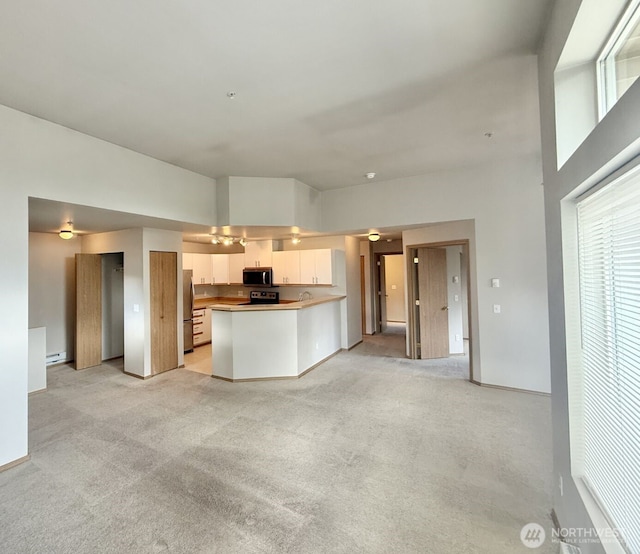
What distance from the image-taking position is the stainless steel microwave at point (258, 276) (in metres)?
6.42

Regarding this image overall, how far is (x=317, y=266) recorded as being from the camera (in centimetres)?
607

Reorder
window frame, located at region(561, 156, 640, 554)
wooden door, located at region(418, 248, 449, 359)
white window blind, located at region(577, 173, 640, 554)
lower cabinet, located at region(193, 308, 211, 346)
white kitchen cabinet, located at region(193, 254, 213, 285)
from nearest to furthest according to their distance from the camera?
white window blind, located at region(577, 173, 640, 554) → window frame, located at region(561, 156, 640, 554) → wooden door, located at region(418, 248, 449, 359) → lower cabinet, located at region(193, 308, 211, 346) → white kitchen cabinet, located at region(193, 254, 213, 285)

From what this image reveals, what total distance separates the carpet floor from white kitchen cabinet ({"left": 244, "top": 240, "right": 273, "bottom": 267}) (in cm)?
309

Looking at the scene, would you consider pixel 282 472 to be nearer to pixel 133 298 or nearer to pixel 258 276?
pixel 133 298

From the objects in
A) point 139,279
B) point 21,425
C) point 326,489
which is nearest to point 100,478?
point 21,425

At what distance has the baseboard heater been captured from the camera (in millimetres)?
5468

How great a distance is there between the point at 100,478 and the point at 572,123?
4.22 meters

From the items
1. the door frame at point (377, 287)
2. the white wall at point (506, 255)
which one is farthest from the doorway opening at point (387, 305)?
the white wall at point (506, 255)

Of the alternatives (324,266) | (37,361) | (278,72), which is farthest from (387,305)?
(37,361)

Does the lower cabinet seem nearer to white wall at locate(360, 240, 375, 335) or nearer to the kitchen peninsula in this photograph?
the kitchen peninsula

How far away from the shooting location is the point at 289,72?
7.58 ft

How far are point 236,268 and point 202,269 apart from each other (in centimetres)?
81

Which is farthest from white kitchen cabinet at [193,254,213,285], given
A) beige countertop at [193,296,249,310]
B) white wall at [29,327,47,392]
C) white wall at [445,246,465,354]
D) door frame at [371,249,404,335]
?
white wall at [445,246,465,354]

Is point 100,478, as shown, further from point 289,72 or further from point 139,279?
point 289,72
